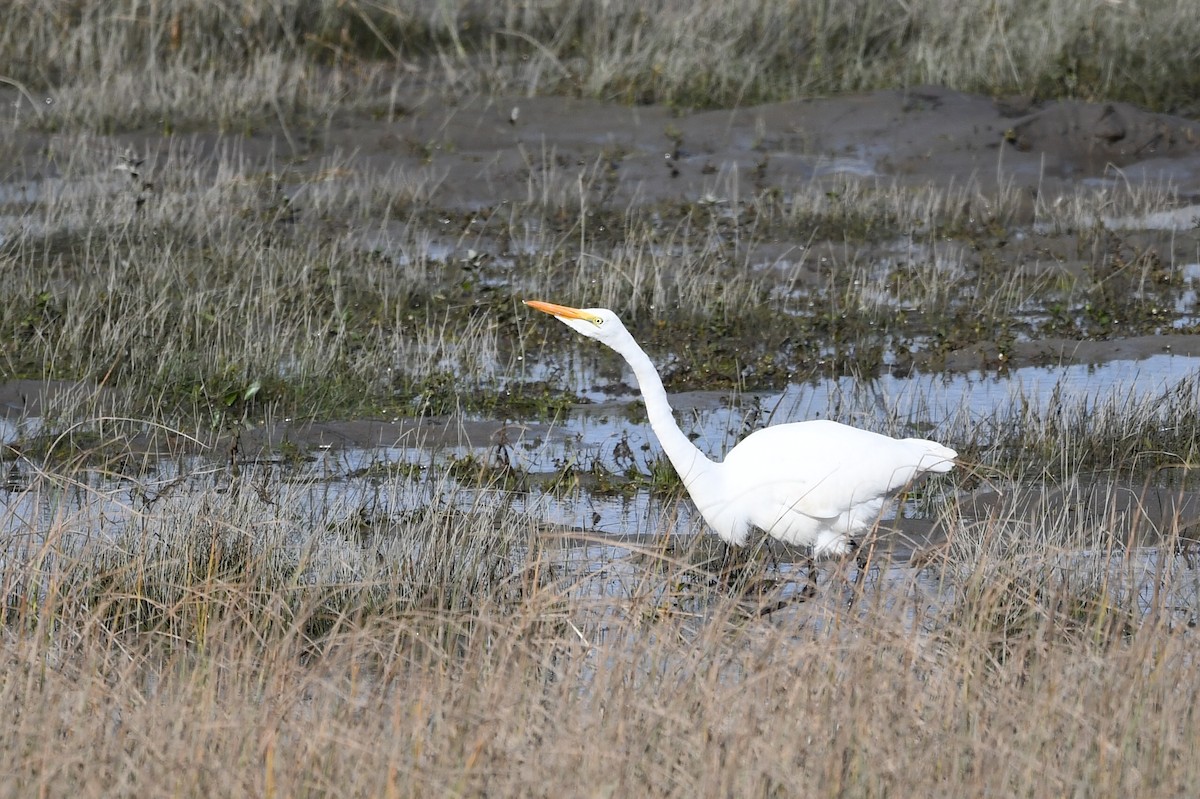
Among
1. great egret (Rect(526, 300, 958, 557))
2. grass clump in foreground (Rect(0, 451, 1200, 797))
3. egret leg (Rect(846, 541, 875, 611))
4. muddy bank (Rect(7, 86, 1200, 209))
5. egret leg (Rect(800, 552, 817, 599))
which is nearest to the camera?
grass clump in foreground (Rect(0, 451, 1200, 797))

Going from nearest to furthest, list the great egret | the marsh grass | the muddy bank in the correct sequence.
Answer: the great egret
the muddy bank
the marsh grass

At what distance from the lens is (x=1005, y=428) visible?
6.68 m

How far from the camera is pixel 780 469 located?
207 inches

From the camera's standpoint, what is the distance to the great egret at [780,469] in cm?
521

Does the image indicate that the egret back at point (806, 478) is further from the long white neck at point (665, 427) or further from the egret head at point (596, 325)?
the egret head at point (596, 325)

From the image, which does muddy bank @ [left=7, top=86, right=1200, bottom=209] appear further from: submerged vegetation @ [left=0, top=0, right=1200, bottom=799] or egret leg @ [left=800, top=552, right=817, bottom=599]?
egret leg @ [left=800, top=552, right=817, bottom=599]

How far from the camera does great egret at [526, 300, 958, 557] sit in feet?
17.1

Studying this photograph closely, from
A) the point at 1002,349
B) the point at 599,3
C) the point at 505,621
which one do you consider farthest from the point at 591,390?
the point at 599,3

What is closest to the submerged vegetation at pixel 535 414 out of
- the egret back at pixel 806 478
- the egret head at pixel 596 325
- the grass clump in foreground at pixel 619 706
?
the grass clump in foreground at pixel 619 706

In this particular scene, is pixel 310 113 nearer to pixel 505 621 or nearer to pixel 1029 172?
pixel 1029 172

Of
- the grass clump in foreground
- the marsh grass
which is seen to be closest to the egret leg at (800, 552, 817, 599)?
the grass clump in foreground

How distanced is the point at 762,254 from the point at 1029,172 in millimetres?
3113

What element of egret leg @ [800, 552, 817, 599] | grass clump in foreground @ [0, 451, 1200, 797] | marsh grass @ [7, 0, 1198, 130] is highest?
marsh grass @ [7, 0, 1198, 130]

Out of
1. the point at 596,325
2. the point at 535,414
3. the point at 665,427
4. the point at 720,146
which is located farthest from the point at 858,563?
the point at 720,146
